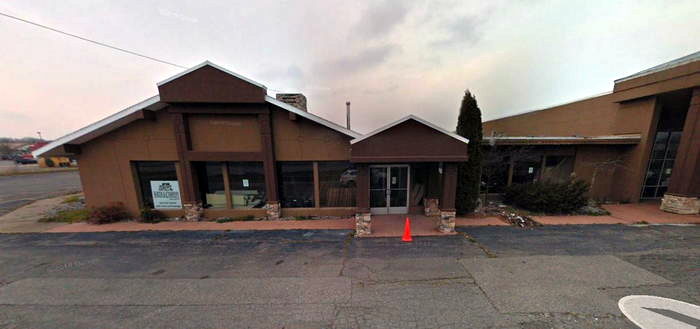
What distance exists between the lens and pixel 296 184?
9570 millimetres

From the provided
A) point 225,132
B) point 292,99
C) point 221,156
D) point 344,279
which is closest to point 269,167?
point 221,156

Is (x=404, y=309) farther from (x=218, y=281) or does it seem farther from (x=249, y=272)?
(x=218, y=281)

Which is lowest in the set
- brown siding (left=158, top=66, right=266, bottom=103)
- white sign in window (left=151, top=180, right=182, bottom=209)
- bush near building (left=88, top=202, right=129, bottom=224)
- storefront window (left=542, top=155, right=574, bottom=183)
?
bush near building (left=88, top=202, right=129, bottom=224)

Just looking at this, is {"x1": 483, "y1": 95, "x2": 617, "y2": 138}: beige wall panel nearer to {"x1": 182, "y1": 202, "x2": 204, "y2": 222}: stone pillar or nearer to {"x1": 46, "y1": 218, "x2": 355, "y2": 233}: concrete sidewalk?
{"x1": 46, "y1": 218, "x2": 355, "y2": 233}: concrete sidewalk

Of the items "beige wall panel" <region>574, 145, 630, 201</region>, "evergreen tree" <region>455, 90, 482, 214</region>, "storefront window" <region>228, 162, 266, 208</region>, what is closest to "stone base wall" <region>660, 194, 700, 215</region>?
"beige wall panel" <region>574, 145, 630, 201</region>

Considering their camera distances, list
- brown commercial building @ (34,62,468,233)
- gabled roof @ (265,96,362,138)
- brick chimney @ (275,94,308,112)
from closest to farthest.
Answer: brown commercial building @ (34,62,468,233), gabled roof @ (265,96,362,138), brick chimney @ (275,94,308,112)

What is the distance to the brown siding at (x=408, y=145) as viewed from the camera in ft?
23.5

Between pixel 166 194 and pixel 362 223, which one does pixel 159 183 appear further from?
pixel 362 223

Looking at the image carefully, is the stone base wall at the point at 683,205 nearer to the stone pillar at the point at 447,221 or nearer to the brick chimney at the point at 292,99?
the stone pillar at the point at 447,221

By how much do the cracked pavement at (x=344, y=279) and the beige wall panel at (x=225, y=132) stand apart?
12.4 feet

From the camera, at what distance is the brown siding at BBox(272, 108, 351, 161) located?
8945 millimetres

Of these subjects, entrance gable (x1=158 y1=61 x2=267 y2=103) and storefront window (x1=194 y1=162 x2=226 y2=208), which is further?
storefront window (x1=194 y1=162 x2=226 y2=208)

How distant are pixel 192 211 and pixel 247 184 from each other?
2661mm

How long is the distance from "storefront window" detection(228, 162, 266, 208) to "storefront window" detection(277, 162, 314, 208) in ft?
2.93
